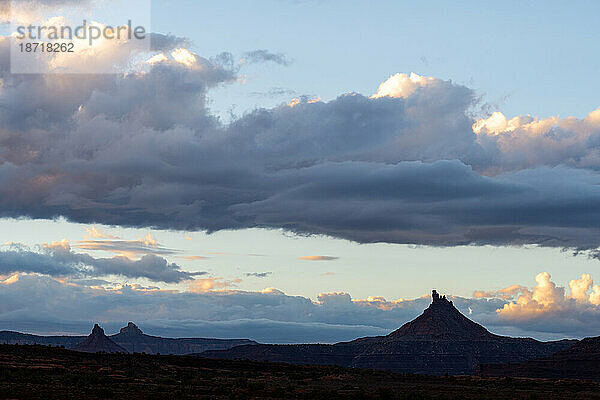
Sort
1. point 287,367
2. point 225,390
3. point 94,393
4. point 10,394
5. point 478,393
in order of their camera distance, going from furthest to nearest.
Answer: point 287,367, point 478,393, point 225,390, point 94,393, point 10,394

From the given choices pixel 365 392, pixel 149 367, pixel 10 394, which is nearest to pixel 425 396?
pixel 365 392

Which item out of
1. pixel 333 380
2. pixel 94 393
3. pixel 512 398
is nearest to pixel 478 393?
pixel 512 398

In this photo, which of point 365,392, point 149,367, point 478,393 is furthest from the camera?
point 149,367

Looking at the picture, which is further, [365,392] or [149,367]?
[149,367]

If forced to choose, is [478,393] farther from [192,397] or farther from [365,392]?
[192,397]

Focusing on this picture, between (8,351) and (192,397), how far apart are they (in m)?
66.7

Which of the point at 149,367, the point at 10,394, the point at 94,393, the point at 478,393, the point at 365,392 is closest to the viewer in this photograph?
the point at 10,394

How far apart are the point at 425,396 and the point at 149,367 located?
54.3 m

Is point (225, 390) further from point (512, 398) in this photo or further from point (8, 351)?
point (8, 351)

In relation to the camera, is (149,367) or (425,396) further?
(149,367)

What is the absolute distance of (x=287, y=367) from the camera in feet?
534

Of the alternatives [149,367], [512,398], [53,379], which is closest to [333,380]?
[149,367]

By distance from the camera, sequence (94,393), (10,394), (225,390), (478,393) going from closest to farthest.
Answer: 1. (10,394)
2. (94,393)
3. (225,390)
4. (478,393)

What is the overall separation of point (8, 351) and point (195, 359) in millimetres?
45960
